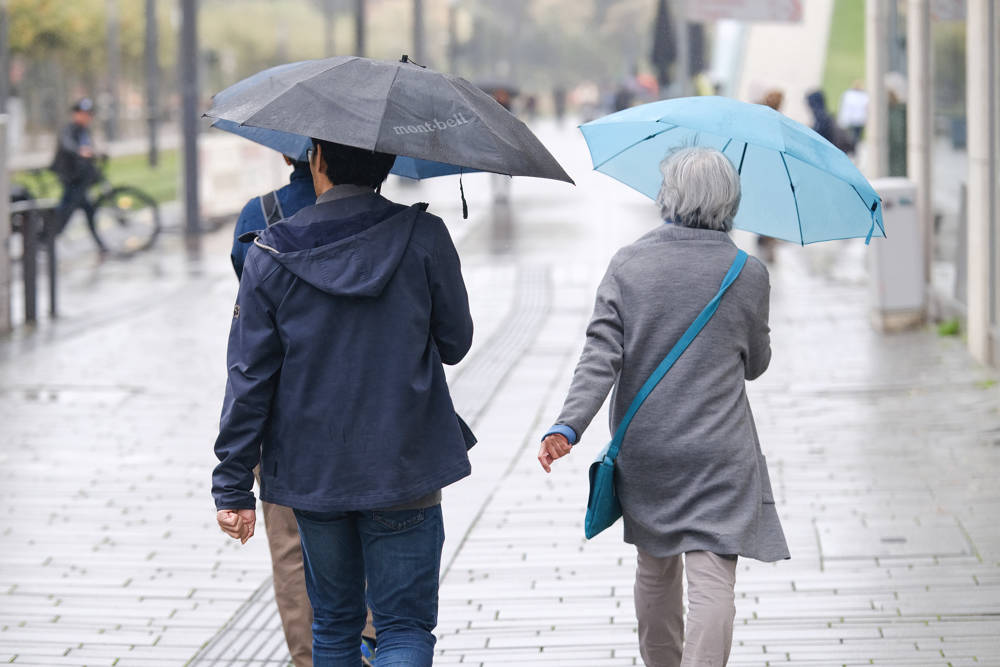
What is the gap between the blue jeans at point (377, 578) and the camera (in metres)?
3.49

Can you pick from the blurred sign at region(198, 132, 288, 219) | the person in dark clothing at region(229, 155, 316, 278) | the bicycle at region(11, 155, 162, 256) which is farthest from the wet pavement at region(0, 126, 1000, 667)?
the blurred sign at region(198, 132, 288, 219)

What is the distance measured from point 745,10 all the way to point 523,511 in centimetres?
1047

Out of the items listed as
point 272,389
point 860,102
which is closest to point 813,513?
point 272,389

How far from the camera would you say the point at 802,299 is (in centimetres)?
1261

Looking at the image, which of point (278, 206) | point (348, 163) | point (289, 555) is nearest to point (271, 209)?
point (278, 206)

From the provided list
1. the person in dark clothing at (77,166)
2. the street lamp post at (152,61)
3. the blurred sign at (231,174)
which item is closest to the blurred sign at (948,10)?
the person in dark clothing at (77,166)

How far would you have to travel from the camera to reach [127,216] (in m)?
18.1

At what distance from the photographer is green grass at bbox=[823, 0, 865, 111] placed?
109ft

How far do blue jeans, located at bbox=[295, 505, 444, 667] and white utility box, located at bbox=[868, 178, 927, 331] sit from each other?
7.72 m

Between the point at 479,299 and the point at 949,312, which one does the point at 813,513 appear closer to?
the point at 949,312

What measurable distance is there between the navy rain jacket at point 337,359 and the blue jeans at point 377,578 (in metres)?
0.10

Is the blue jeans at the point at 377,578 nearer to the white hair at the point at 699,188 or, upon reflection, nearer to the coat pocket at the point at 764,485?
the coat pocket at the point at 764,485

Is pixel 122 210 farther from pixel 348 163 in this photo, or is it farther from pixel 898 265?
pixel 348 163

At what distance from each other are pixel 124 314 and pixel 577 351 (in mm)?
4028
